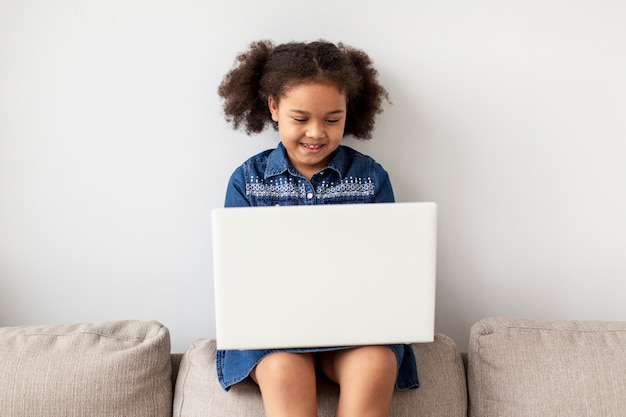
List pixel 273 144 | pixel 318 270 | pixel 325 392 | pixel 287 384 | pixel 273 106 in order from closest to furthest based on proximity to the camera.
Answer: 1. pixel 318 270
2. pixel 287 384
3. pixel 325 392
4. pixel 273 106
5. pixel 273 144

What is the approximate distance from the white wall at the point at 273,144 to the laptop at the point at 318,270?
52cm

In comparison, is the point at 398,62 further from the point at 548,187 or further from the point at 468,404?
the point at 468,404

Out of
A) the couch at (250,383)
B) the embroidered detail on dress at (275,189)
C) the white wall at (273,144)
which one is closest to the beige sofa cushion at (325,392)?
the couch at (250,383)

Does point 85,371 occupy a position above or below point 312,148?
below

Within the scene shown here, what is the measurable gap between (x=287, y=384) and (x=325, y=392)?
0.15 metres

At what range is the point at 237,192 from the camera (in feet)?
4.99

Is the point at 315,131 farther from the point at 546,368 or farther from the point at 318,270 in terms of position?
the point at 546,368

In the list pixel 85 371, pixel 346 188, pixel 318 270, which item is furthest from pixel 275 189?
pixel 85 371

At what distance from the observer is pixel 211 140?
65.7 inches

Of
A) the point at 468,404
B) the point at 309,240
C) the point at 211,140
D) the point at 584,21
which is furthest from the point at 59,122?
the point at 584,21

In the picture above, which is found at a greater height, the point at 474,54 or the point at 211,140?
the point at 474,54

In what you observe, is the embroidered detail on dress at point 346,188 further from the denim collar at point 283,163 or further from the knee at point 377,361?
the knee at point 377,361

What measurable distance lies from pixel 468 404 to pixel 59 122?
3.84 feet

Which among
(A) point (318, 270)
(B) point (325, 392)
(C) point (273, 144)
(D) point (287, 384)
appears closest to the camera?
(A) point (318, 270)
